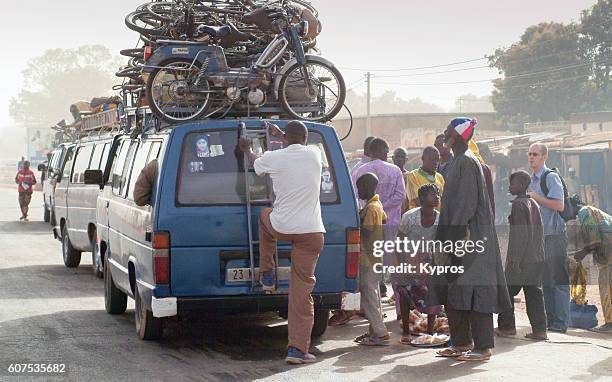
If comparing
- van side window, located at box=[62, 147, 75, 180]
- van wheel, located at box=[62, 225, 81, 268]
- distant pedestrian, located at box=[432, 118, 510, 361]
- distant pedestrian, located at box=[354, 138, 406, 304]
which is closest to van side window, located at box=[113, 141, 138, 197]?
distant pedestrian, located at box=[354, 138, 406, 304]

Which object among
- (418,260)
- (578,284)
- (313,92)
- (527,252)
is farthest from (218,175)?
(578,284)

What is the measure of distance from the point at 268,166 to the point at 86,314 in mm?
4250

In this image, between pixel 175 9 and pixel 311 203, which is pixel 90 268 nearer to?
pixel 175 9

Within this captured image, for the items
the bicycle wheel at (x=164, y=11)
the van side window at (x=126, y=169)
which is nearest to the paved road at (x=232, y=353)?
the van side window at (x=126, y=169)

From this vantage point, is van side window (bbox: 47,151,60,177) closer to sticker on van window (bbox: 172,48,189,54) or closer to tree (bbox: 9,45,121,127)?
sticker on van window (bbox: 172,48,189,54)

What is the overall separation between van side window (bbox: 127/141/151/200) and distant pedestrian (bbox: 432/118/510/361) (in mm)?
2952

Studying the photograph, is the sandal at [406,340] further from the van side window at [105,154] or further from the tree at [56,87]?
the tree at [56,87]

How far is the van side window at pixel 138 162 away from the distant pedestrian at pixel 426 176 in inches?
115

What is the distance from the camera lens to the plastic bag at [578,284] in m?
10.9

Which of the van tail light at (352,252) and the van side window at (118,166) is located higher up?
the van side window at (118,166)

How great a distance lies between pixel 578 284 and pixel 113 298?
195 inches

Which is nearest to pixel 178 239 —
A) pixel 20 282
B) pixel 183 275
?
pixel 183 275

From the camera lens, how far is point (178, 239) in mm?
8500

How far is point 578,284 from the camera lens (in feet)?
36.1
